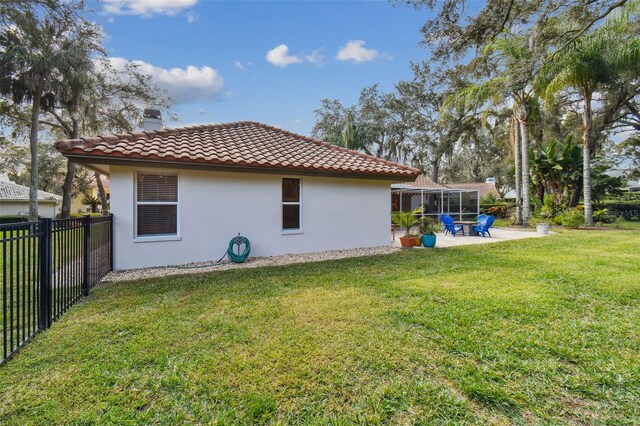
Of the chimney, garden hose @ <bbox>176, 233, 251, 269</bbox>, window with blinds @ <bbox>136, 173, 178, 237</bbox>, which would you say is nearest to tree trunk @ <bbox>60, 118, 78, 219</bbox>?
the chimney

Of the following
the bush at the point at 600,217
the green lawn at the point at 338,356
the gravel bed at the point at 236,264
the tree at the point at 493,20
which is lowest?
the green lawn at the point at 338,356

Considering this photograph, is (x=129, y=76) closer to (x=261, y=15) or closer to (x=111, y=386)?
(x=261, y=15)

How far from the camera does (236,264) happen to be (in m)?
8.55

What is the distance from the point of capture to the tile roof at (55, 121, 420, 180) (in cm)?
743

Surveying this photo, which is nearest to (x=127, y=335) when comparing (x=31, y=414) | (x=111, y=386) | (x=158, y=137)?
(x=111, y=386)

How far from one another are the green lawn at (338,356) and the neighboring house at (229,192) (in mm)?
2416

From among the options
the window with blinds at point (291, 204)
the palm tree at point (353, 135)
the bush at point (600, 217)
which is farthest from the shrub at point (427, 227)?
the palm tree at point (353, 135)

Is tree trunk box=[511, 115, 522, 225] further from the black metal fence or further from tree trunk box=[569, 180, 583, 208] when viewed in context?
the black metal fence

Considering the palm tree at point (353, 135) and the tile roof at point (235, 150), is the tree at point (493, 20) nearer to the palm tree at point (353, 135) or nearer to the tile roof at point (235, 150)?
the tile roof at point (235, 150)

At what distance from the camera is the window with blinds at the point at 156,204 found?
808 cm

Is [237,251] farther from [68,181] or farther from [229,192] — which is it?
[68,181]

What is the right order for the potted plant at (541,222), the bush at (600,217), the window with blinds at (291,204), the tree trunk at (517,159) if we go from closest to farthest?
1. the window with blinds at (291,204)
2. the potted plant at (541,222)
3. the bush at (600,217)
4. the tree trunk at (517,159)

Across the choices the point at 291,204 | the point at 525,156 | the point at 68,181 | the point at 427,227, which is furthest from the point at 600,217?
the point at 68,181

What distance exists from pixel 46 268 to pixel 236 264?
4.71 m
